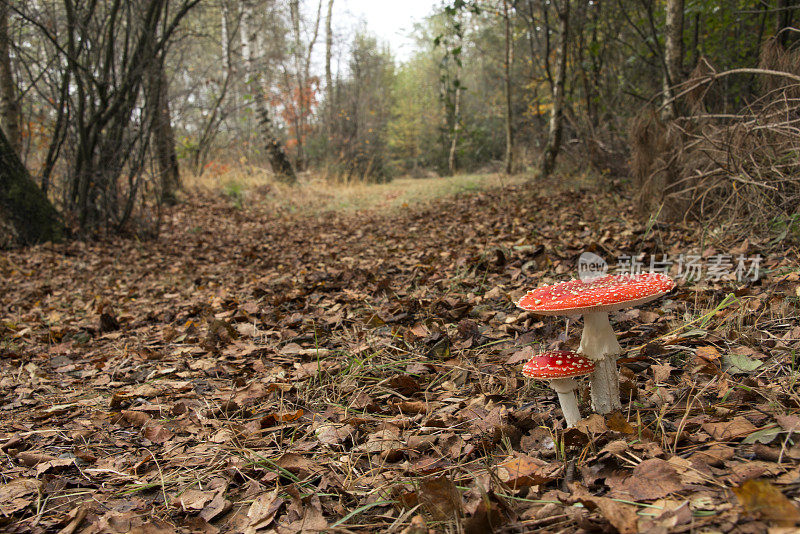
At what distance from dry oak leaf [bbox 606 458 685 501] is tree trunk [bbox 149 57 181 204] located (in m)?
7.74

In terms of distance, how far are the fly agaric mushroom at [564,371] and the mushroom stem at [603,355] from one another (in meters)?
0.08

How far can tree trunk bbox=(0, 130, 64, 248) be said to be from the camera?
21.7ft

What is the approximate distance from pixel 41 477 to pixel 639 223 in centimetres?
510

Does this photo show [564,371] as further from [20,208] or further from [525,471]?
[20,208]

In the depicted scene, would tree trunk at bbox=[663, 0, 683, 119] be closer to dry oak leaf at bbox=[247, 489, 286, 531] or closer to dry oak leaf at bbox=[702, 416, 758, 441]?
dry oak leaf at bbox=[702, 416, 758, 441]

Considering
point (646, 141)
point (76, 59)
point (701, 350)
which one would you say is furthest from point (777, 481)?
point (76, 59)

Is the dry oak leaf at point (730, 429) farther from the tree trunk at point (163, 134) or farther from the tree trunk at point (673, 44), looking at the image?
the tree trunk at point (163, 134)

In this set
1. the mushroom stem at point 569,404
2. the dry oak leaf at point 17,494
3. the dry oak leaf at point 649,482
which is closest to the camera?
the dry oak leaf at point 649,482

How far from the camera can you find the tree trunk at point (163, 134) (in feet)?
23.6

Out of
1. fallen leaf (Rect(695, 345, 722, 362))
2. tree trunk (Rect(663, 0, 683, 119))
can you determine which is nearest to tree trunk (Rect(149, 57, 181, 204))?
tree trunk (Rect(663, 0, 683, 119))

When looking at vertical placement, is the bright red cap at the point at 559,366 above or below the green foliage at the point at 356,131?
Answer: below

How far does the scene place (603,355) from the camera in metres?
1.83

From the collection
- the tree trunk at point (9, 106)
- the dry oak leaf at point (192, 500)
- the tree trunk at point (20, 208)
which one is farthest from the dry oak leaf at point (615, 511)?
the tree trunk at point (9, 106)

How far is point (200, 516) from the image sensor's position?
1.65 m
